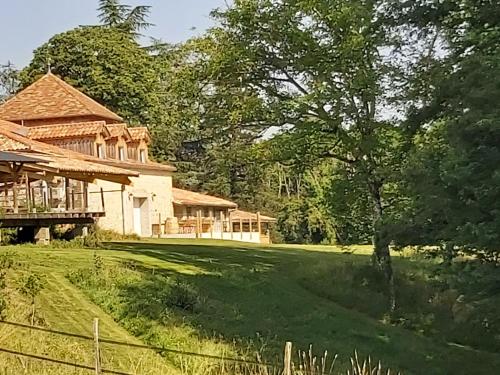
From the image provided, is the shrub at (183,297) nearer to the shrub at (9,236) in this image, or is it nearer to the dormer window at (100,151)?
the shrub at (9,236)

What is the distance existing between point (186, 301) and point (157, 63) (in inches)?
1887

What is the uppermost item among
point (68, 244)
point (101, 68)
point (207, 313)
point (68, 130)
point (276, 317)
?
point (101, 68)


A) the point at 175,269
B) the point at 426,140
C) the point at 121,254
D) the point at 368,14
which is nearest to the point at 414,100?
the point at 426,140

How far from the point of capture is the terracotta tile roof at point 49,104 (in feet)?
155

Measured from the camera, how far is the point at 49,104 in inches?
1893

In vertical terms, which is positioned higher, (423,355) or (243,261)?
(243,261)

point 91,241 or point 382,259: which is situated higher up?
point 91,241

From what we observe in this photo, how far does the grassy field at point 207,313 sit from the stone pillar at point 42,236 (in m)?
3.62

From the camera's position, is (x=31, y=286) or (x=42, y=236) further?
(x=42, y=236)

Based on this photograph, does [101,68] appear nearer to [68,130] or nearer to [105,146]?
[105,146]

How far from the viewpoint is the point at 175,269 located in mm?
23969

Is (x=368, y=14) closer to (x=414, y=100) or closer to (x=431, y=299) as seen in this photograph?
(x=414, y=100)

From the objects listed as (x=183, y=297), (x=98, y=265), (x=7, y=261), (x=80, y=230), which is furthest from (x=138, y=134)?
(x=183, y=297)

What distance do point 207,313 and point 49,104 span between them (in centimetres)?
3114
